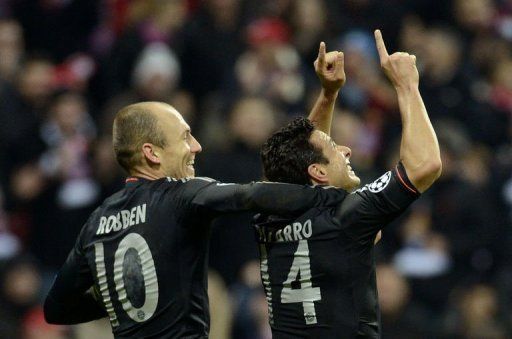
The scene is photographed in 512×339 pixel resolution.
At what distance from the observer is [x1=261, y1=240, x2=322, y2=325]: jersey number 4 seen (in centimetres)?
424

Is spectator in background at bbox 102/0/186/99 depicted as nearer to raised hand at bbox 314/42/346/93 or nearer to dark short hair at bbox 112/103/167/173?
raised hand at bbox 314/42/346/93

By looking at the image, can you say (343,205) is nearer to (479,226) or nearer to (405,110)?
(405,110)

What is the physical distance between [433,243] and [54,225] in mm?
2850

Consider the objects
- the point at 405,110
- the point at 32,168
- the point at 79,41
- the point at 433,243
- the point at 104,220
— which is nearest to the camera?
the point at 405,110

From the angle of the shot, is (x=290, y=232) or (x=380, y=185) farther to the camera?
(x=290, y=232)

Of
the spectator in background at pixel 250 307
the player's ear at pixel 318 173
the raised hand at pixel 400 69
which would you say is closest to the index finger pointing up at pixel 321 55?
the raised hand at pixel 400 69

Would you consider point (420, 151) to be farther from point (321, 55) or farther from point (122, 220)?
point (122, 220)

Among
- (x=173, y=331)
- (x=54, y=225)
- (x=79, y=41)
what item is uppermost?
(x=79, y=41)

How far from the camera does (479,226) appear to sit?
8742 mm

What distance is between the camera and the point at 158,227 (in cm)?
436

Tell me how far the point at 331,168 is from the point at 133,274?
32.7 inches

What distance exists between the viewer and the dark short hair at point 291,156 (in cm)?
430

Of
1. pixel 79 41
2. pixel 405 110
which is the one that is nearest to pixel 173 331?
pixel 405 110

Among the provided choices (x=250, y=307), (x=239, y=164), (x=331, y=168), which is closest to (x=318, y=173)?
(x=331, y=168)
